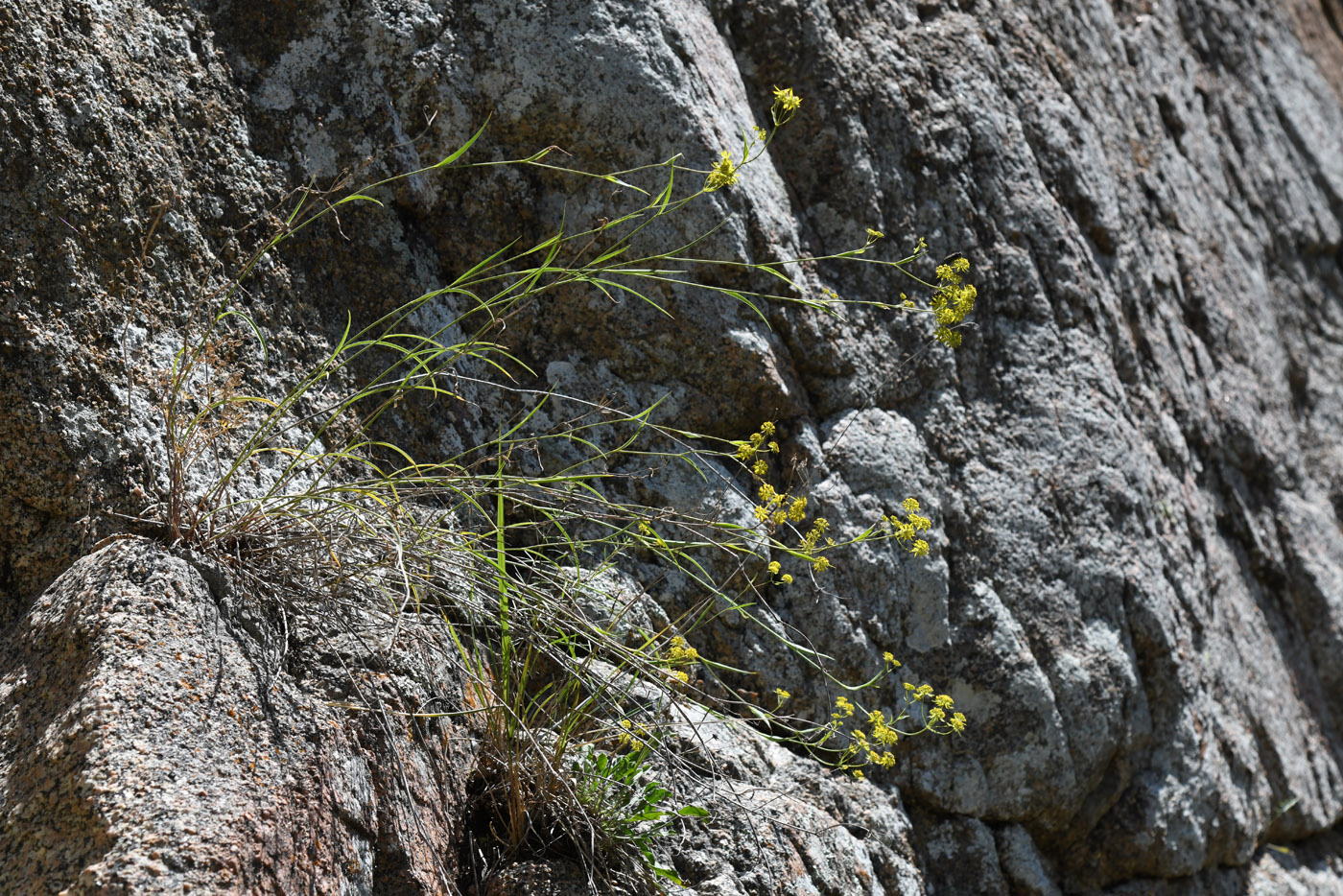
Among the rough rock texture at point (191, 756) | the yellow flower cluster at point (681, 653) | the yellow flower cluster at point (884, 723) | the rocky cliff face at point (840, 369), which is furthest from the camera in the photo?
the yellow flower cluster at point (884, 723)

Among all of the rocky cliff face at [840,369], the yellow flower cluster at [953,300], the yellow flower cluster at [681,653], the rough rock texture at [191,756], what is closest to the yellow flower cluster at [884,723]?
the rocky cliff face at [840,369]

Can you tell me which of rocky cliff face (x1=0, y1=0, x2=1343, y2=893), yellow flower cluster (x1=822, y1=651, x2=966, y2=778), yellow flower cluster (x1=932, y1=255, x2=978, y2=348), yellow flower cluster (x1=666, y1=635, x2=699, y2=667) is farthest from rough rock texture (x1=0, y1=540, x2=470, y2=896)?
yellow flower cluster (x1=932, y1=255, x2=978, y2=348)

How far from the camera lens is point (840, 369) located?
2713 mm

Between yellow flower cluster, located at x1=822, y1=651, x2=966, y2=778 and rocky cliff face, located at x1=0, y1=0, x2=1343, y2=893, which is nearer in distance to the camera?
rocky cliff face, located at x1=0, y1=0, x2=1343, y2=893

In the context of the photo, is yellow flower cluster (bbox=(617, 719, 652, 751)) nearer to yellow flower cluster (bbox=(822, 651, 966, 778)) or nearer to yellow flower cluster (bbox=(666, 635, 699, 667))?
yellow flower cluster (bbox=(666, 635, 699, 667))

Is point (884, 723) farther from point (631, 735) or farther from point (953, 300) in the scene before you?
point (953, 300)

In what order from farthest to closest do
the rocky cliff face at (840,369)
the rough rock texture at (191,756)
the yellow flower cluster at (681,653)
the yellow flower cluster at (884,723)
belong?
1. the yellow flower cluster at (884,723)
2. the yellow flower cluster at (681,653)
3. the rocky cliff face at (840,369)
4. the rough rock texture at (191,756)

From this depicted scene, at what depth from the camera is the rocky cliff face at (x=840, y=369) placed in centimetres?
172

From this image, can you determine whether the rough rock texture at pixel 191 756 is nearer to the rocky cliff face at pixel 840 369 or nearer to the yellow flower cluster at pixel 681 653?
the rocky cliff face at pixel 840 369

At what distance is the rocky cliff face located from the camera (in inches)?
67.8

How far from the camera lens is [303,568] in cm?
184

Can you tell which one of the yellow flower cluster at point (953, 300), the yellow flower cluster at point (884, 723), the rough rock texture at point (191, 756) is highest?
the yellow flower cluster at point (953, 300)

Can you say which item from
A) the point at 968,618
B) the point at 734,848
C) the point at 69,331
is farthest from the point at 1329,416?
the point at 69,331

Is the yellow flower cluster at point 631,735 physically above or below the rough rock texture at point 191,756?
below
